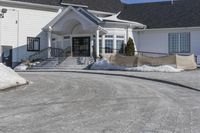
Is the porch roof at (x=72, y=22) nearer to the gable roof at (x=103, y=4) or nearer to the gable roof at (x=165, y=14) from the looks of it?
the gable roof at (x=103, y=4)

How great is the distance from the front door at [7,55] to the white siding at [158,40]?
38.9 ft

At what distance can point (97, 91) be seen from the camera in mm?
17422

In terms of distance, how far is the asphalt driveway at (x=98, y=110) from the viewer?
9867mm

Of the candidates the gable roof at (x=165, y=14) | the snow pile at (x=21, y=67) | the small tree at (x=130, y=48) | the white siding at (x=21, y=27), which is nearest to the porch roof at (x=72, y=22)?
the white siding at (x=21, y=27)

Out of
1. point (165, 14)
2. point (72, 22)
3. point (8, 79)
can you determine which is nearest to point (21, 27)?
point (72, 22)

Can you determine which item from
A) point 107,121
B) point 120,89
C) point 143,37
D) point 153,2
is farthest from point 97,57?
point 107,121

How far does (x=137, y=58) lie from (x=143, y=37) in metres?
11.3

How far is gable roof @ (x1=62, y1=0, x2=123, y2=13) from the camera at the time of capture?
45375mm

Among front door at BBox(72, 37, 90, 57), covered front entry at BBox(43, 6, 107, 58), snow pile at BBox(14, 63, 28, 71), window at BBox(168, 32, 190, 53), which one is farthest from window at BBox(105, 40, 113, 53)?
snow pile at BBox(14, 63, 28, 71)

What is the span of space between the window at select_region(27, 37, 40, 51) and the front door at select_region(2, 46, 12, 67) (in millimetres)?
1978

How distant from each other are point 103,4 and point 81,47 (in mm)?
7026

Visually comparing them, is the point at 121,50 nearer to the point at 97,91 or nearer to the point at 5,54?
the point at 5,54

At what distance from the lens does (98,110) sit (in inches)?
490

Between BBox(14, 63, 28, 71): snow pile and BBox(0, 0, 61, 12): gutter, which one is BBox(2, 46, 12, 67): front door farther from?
BBox(0, 0, 61, 12): gutter
